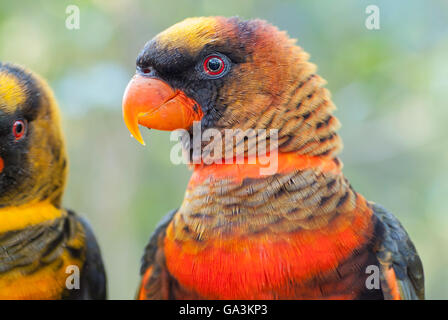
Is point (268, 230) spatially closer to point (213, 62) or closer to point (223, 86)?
point (223, 86)

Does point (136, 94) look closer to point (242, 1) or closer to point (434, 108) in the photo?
point (242, 1)

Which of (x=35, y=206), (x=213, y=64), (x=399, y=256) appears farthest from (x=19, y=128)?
(x=399, y=256)

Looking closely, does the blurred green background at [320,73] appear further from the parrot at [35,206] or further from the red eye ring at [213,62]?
the red eye ring at [213,62]

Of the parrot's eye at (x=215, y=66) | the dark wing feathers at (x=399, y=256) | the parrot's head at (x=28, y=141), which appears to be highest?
the parrot's eye at (x=215, y=66)

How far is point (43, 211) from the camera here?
2.31 m

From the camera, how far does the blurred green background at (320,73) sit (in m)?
3.33

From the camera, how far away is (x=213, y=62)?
1929 millimetres

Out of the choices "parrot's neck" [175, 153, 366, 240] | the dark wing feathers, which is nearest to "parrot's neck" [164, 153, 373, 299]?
"parrot's neck" [175, 153, 366, 240]

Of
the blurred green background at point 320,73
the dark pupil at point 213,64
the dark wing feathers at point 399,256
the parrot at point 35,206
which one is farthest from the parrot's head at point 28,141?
the dark wing feathers at point 399,256

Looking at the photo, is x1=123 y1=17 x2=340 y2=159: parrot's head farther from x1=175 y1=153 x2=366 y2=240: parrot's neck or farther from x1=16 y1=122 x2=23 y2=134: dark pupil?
x1=16 y1=122 x2=23 y2=134: dark pupil

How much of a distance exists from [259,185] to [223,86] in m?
0.47
